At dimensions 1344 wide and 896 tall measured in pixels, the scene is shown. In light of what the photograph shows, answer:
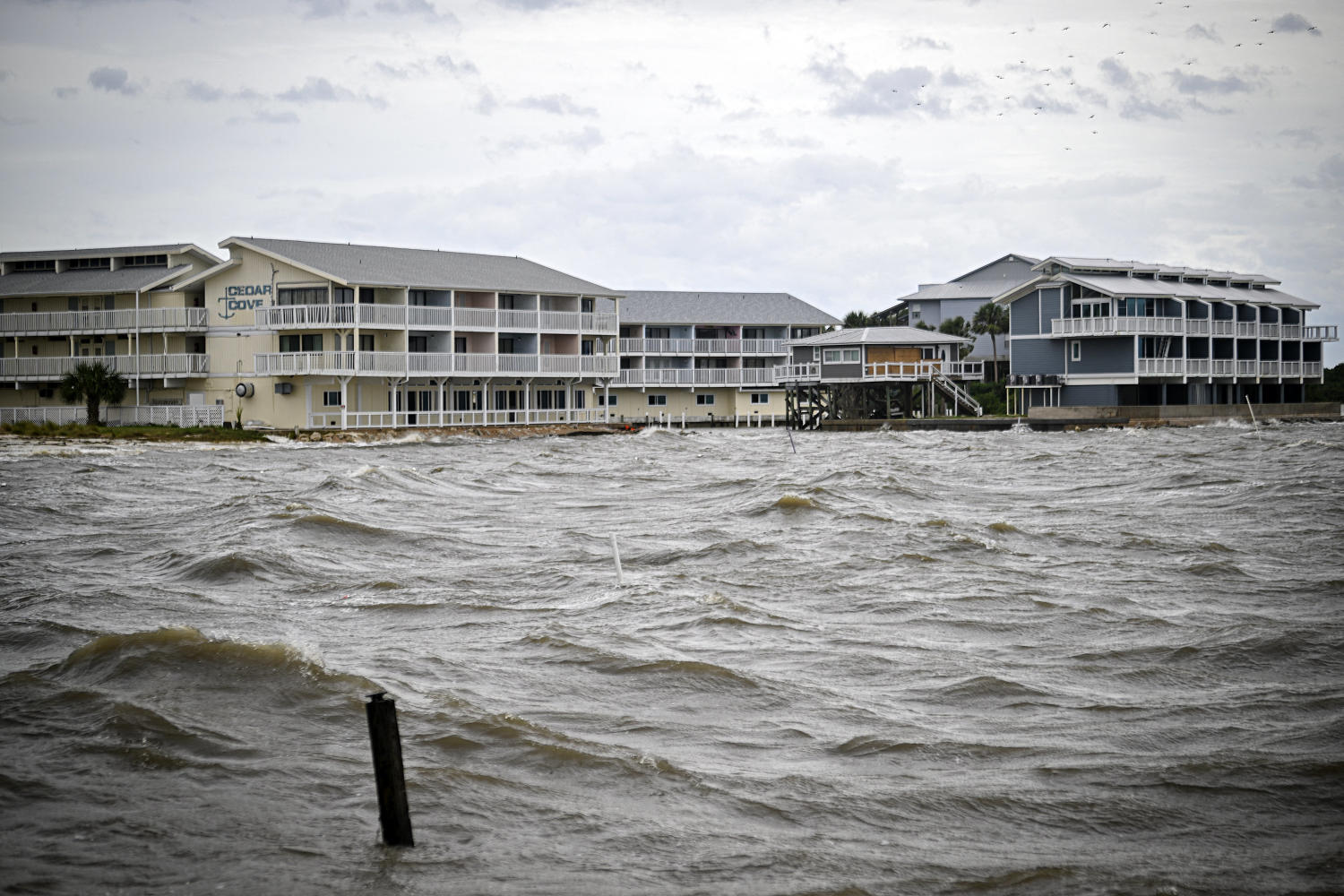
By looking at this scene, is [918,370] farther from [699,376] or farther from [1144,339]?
[699,376]

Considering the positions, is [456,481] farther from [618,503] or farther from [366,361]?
[366,361]

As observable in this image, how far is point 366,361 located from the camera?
160ft

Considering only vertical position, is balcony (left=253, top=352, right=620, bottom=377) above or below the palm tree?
below

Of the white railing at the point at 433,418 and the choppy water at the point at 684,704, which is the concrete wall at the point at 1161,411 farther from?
the choppy water at the point at 684,704

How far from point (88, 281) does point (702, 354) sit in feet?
102

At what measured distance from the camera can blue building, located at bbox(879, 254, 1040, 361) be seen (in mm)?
84250

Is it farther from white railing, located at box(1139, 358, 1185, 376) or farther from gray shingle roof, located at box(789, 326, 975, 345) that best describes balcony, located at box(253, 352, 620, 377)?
white railing, located at box(1139, 358, 1185, 376)

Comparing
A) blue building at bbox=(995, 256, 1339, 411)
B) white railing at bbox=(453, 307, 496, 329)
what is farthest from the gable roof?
white railing at bbox=(453, 307, 496, 329)

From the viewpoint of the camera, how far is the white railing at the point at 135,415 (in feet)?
163

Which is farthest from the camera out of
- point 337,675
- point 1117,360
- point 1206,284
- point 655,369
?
point 655,369

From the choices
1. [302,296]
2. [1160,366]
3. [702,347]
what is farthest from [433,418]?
[1160,366]

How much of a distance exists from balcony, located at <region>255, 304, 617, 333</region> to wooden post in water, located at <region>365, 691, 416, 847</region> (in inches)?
1752

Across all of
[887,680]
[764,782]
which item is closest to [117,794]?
[764,782]

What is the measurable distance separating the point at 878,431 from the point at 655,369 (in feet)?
49.0
